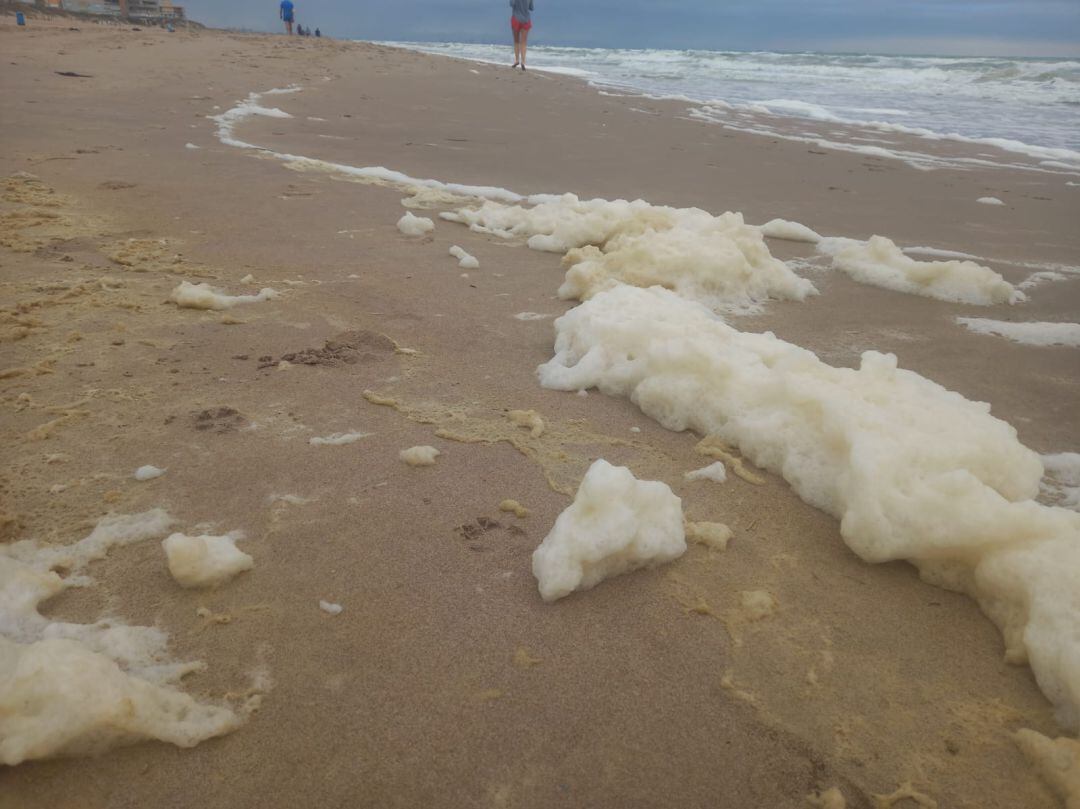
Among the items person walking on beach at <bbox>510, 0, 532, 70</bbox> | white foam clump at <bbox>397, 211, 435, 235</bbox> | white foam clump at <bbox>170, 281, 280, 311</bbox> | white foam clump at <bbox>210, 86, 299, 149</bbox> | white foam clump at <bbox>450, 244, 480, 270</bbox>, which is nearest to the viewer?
white foam clump at <bbox>170, 281, 280, 311</bbox>

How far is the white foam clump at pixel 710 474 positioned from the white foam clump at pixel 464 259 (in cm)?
200

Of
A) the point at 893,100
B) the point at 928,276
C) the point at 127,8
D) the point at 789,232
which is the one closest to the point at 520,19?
the point at 893,100

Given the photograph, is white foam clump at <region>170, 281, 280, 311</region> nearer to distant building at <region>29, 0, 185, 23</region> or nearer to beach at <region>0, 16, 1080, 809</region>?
beach at <region>0, 16, 1080, 809</region>

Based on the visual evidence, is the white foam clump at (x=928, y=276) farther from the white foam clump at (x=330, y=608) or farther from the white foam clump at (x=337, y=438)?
the white foam clump at (x=330, y=608)

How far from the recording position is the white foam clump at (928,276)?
3449 mm

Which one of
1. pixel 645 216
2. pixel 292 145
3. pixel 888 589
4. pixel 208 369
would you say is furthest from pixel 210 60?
pixel 888 589

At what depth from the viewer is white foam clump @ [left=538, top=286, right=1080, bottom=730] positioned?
1.50 metres

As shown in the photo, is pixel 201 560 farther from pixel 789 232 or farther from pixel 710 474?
pixel 789 232

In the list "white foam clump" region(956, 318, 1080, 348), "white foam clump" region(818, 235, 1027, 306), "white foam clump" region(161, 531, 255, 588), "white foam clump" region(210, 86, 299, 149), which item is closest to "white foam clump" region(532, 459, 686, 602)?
"white foam clump" region(161, 531, 255, 588)

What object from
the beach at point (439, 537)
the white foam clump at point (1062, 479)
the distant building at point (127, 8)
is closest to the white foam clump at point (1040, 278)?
the beach at point (439, 537)

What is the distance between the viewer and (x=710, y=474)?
1961 mm

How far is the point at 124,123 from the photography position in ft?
22.0

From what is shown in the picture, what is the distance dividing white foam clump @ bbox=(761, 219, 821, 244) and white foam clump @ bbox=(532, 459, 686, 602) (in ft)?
10.8

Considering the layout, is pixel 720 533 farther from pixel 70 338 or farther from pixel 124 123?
pixel 124 123
